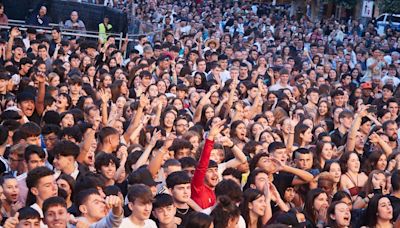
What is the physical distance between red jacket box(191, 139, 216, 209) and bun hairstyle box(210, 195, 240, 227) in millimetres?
611

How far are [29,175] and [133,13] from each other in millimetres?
19834

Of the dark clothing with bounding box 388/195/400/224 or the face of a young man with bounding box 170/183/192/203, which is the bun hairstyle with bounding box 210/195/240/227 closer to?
the face of a young man with bounding box 170/183/192/203

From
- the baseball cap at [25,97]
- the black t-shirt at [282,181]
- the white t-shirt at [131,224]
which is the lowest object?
the black t-shirt at [282,181]

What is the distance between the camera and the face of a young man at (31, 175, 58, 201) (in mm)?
7621

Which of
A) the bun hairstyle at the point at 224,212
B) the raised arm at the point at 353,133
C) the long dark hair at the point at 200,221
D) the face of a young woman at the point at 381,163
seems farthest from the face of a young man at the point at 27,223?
the raised arm at the point at 353,133

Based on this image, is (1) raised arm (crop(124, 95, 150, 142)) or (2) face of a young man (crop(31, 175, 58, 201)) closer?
(2) face of a young man (crop(31, 175, 58, 201))

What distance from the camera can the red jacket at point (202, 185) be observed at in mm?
8273

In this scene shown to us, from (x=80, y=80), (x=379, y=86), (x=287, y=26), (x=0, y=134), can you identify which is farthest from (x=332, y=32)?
(x=0, y=134)

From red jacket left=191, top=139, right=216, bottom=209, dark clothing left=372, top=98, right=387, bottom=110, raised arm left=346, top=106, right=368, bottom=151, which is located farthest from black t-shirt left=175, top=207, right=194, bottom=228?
dark clothing left=372, top=98, right=387, bottom=110

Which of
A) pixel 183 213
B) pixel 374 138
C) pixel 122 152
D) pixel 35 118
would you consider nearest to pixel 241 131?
pixel 374 138

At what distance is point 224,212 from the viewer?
298 inches

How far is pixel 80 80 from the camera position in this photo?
43.2 ft

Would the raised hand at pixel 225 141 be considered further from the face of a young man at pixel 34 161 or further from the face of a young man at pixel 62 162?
the face of a young man at pixel 34 161

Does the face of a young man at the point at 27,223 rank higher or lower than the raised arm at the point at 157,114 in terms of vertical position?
higher
